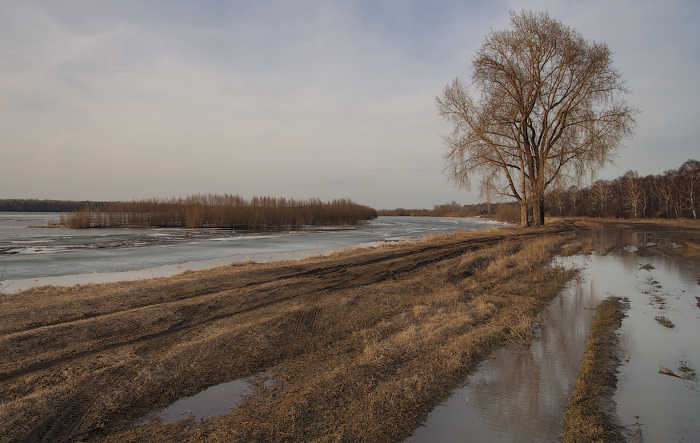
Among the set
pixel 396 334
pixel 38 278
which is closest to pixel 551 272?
pixel 396 334

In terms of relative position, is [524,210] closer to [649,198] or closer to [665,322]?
[665,322]

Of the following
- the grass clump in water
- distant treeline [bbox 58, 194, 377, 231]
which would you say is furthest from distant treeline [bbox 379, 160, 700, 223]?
the grass clump in water

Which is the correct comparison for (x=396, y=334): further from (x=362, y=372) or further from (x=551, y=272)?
(x=551, y=272)

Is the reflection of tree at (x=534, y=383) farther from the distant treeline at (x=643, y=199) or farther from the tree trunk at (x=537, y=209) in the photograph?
the distant treeline at (x=643, y=199)

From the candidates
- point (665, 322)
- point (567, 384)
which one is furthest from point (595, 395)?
point (665, 322)

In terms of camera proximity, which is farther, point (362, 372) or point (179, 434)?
point (362, 372)

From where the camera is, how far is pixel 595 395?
3615mm

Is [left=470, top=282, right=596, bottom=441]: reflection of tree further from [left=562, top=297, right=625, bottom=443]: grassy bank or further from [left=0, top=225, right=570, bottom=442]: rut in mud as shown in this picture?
[left=0, top=225, right=570, bottom=442]: rut in mud

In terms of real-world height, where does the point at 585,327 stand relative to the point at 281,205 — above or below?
below

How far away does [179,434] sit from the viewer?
2.91 m

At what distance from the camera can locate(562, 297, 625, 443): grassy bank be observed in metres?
2.99

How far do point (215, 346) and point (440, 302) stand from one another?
4186mm

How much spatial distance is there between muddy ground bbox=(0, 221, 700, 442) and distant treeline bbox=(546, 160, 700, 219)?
1755 inches


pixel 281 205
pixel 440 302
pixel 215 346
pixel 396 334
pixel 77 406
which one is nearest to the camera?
pixel 77 406
